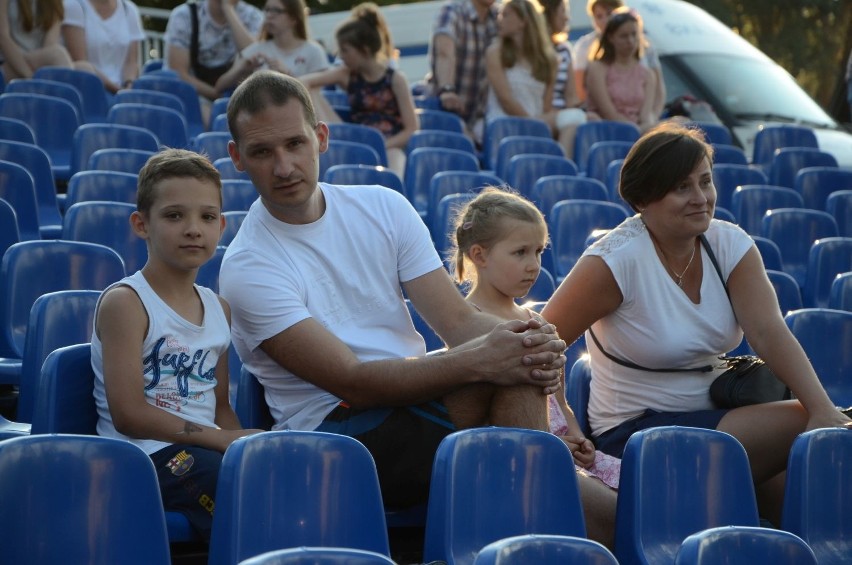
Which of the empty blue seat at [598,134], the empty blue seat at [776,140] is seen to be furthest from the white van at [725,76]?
the empty blue seat at [598,134]

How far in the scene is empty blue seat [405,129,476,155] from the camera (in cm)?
754

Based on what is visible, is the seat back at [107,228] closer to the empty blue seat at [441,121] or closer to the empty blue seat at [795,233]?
the empty blue seat at [795,233]

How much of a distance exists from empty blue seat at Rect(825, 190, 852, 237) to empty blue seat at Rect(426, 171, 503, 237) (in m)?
1.86

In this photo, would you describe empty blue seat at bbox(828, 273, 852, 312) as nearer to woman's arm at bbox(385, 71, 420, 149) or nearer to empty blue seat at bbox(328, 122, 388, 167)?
empty blue seat at bbox(328, 122, 388, 167)

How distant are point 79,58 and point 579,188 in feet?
11.8

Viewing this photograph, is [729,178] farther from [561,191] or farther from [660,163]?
[660,163]

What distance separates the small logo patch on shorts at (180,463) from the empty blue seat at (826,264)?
3.47m

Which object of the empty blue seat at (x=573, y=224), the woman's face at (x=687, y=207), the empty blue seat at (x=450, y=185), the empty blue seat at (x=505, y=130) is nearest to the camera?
the woman's face at (x=687, y=207)

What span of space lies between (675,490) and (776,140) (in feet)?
19.4

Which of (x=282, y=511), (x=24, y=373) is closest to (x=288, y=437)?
(x=282, y=511)

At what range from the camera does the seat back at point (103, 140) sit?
6324 mm

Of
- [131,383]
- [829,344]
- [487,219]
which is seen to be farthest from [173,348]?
[829,344]

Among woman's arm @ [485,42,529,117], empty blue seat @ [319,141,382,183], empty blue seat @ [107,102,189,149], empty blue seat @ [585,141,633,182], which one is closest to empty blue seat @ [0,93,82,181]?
empty blue seat @ [107,102,189,149]

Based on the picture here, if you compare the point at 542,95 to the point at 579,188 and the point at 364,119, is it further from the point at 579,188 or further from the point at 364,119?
the point at 579,188
